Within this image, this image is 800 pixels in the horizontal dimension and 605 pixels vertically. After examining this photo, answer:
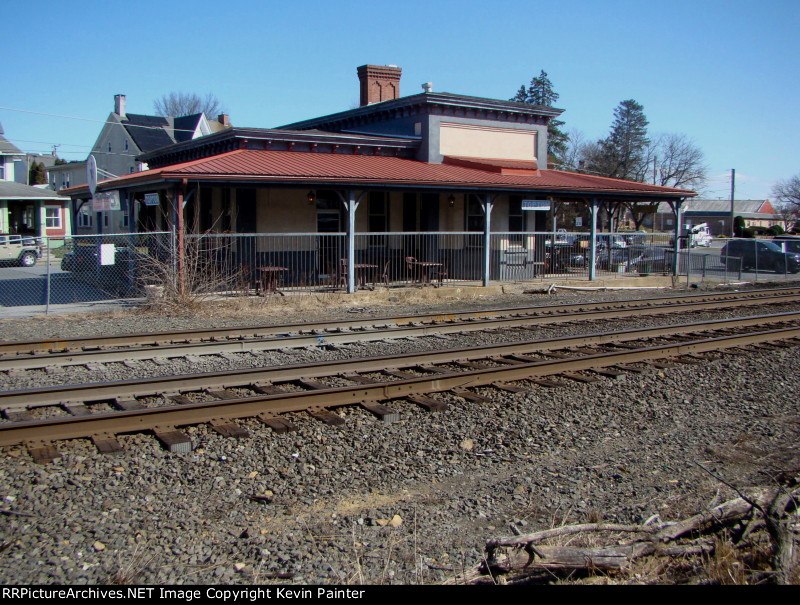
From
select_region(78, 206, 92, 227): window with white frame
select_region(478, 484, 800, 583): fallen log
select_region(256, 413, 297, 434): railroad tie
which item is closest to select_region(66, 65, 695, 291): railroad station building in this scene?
select_region(256, 413, 297, 434): railroad tie

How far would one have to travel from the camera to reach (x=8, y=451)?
6266 mm

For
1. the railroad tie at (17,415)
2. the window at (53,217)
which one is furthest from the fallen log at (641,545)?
the window at (53,217)

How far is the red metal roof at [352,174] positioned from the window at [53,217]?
65.7 ft

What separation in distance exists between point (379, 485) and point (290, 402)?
6.76ft

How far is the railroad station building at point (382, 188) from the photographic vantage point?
1926 cm

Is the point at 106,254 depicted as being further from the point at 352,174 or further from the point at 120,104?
the point at 120,104

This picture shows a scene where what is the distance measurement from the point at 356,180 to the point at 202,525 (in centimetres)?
1475

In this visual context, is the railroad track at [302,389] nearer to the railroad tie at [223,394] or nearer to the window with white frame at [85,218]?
the railroad tie at [223,394]

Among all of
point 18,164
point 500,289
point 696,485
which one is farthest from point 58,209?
point 696,485

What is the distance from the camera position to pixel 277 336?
40.1 feet

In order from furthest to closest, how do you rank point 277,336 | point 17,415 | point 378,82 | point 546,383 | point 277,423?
1. point 378,82
2. point 277,336
3. point 546,383
4. point 17,415
5. point 277,423

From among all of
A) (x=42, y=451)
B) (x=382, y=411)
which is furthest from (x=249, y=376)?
(x=42, y=451)
